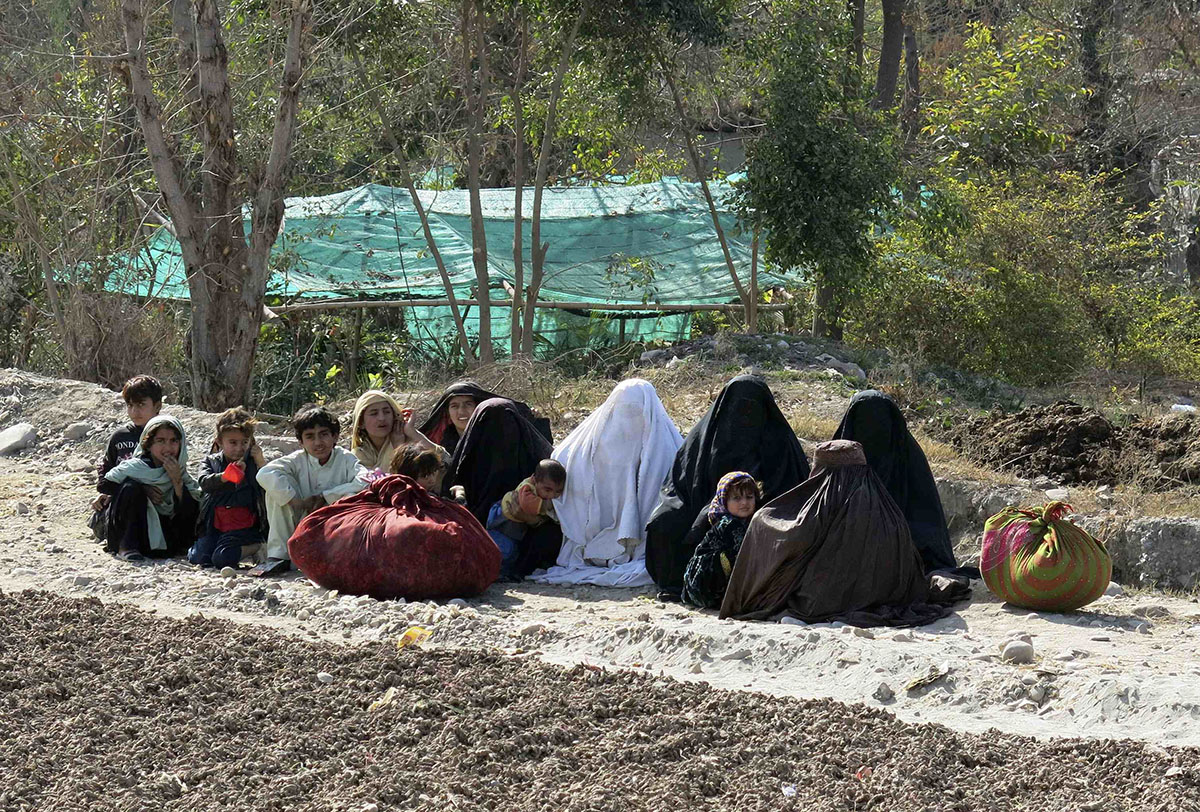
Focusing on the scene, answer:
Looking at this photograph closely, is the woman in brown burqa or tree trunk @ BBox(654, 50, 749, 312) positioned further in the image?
tree trunk @ BBox(654, 50, 749, 312)

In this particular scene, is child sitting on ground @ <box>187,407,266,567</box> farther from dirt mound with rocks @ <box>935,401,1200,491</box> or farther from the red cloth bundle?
dirt mound with rocks @ <box>935,401,1200,491</box>

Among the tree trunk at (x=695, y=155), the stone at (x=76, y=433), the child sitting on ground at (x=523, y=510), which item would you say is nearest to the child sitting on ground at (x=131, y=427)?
the child sitting on ground at (x=523, y=510)

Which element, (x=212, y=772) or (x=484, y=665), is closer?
(x=212, y=772)

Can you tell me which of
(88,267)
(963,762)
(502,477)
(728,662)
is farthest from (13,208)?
(963,762)

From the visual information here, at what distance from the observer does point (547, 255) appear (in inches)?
583

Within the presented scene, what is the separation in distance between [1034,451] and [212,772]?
6.09 m

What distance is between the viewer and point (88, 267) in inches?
454

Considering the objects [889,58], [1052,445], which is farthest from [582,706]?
[889,58]

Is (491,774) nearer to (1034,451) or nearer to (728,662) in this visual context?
(728,662)

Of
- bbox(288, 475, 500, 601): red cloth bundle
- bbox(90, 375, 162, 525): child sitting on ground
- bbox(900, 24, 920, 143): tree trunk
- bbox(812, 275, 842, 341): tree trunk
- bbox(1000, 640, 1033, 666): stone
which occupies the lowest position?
bbox(1000, 640, 1033, 666): stone

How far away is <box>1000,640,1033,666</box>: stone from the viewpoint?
15.0 feet

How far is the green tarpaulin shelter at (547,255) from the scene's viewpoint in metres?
13.4

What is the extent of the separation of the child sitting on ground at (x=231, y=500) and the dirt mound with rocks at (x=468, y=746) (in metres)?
1.67

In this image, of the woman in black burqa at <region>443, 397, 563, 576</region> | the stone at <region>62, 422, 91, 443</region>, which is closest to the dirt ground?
the woman in black burqa at <region>443, 397, 563, 576</region>
